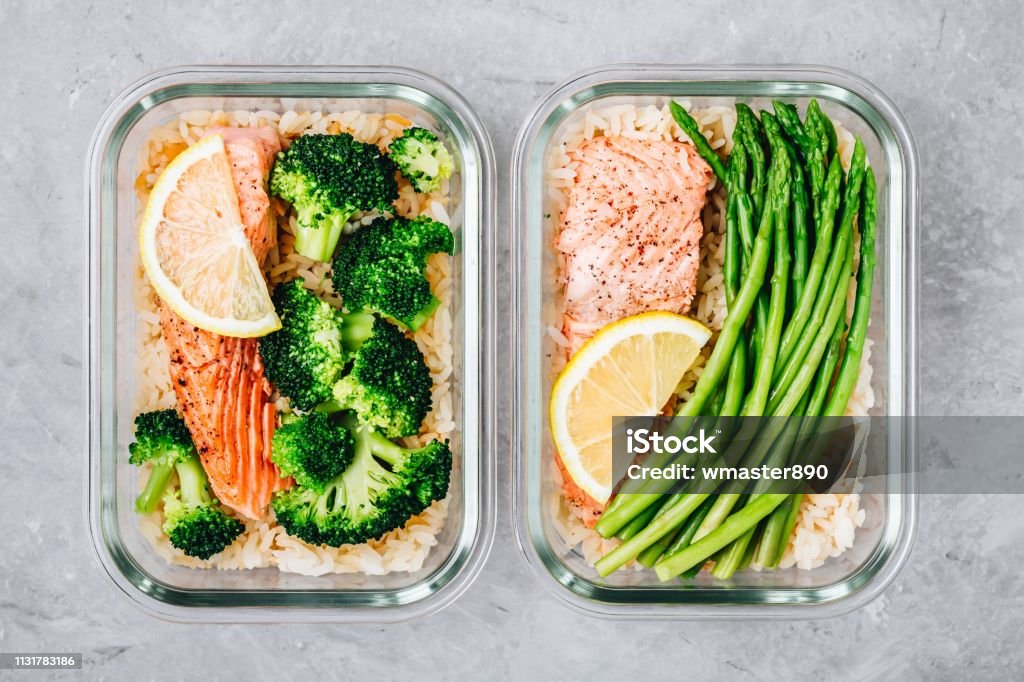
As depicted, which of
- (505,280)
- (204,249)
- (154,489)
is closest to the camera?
(204,249)

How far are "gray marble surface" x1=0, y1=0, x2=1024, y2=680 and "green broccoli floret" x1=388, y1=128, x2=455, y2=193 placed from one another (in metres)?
0.20

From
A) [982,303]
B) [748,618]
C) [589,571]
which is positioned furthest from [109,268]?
[982,303]

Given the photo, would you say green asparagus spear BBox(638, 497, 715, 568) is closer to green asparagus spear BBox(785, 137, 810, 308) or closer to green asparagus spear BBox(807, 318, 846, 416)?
green asparagus spear BBox(807, 318, 846, 416)

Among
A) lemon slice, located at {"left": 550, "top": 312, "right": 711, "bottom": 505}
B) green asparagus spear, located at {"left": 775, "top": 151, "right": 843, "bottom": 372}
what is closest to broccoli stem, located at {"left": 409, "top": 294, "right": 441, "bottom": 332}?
lemon slice, located at {"left": 550, "top": 312, "right": 711, "bottom": 505}

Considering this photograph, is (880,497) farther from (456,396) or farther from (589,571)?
(456,396)

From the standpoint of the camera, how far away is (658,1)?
2082 millimetres

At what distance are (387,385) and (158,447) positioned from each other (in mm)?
581

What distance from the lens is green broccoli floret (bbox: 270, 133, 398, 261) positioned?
1.88 metres

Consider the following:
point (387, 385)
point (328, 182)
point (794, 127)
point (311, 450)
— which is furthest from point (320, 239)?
point (794, 127)

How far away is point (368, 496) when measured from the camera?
1914 mm

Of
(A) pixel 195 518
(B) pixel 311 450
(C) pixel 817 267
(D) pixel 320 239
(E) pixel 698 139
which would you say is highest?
(E) pixel 698 139

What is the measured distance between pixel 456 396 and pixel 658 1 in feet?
3.80

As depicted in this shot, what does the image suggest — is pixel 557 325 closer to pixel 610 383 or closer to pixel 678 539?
pixel 610 383

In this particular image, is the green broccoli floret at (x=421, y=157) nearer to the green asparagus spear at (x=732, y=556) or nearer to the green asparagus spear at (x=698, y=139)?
the green asparagus spear at (x=698, y=139)
